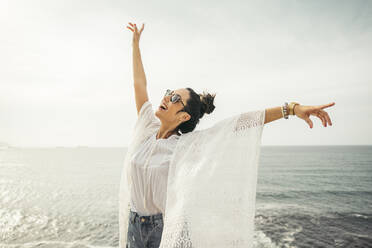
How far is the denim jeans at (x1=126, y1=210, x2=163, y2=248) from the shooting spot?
85.7 inches

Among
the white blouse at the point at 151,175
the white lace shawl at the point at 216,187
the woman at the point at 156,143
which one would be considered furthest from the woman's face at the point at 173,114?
the white lace shawl at the point at 216,187

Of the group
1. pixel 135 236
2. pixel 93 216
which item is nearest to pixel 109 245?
pixel 93 216

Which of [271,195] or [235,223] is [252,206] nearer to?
[235,223]

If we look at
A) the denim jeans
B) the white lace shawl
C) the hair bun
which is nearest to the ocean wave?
the denim jeans

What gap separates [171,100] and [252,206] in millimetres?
1390

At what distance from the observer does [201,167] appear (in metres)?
1.87

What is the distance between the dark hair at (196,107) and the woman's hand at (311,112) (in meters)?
1.06

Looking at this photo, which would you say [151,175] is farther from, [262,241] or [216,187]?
[262,241]

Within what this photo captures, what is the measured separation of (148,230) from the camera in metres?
2.19

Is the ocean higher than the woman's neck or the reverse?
the reverse

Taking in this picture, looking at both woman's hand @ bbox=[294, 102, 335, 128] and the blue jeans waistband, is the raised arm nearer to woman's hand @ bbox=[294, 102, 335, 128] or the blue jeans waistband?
the blue jeans waistband

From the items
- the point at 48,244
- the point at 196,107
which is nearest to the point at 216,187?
the point at 196,107

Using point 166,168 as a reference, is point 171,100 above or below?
above

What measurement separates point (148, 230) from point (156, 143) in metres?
0.86
